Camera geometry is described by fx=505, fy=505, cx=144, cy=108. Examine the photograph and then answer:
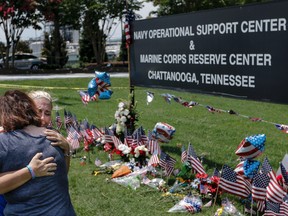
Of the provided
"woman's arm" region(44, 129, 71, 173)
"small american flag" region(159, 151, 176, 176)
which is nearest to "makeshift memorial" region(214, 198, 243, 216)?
"small american flag" region(159, 151, 176, 176)

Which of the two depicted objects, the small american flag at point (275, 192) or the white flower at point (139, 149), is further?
the white flower at point (139, 149)

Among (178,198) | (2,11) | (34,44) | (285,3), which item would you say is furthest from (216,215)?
(34,44)

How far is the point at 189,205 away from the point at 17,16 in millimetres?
29685

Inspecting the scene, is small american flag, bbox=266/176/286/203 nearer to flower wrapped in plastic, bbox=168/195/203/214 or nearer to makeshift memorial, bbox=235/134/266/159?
makeshift memorial, bbox=235/134/266/159

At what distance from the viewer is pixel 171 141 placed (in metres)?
8.72

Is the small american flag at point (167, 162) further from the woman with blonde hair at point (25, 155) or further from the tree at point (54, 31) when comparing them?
the tree at point (54, 31)

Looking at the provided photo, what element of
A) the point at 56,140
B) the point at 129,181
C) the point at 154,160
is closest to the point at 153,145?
the point at 154,160

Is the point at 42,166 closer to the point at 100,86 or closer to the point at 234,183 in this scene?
the point at 234,183

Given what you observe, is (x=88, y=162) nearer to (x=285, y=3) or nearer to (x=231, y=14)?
(x=231, y=14)

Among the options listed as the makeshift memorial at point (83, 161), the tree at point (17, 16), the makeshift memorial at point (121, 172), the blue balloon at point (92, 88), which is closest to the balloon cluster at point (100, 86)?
the blue balloon at point (92, 88)

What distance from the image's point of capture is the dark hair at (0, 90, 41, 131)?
2.70 metres

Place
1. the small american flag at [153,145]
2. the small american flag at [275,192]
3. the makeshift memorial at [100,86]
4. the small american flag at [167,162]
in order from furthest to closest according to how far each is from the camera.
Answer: the makeshift memorial at [100,86] → the small american flag at [153,145] → the small american flag at [167,162] → the small american flag at [275,192]

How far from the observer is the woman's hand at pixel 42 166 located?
8.80 feet

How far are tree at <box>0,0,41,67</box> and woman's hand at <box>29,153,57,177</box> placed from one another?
29901 mm
